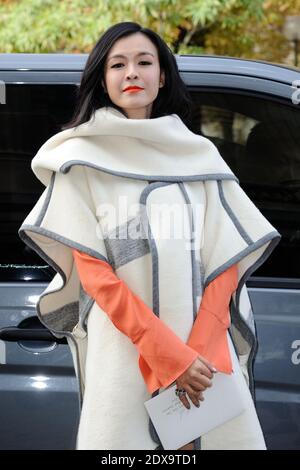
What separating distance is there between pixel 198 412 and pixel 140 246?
16.5 inches

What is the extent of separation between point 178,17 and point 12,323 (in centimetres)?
559

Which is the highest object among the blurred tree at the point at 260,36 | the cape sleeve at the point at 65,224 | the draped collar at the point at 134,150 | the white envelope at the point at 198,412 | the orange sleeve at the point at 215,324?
the blurred tree at the point at 260,36

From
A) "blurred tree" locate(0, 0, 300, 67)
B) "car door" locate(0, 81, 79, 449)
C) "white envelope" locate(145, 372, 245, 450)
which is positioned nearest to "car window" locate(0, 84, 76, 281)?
"car door" locate(0, 81, 79, 449)

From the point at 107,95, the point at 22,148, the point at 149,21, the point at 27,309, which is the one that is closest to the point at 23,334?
the point at 27,309

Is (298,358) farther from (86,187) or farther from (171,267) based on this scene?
(86,187)

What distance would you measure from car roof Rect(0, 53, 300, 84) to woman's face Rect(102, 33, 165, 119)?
54 cm

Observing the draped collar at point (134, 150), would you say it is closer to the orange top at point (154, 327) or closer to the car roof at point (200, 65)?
the orange top at point (154, 327)

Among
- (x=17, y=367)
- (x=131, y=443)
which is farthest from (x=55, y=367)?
(x=131, y=443)

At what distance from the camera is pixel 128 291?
6.96 ft

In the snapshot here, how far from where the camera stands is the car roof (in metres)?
2.79

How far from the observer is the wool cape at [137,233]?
216 centimetres

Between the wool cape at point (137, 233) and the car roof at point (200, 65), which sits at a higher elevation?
the car roof at point (200, 65)

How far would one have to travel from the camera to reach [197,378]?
82.9 inches

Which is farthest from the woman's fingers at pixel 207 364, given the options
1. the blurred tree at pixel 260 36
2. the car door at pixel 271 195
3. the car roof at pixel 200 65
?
the blurred tree at pixel 260 36
